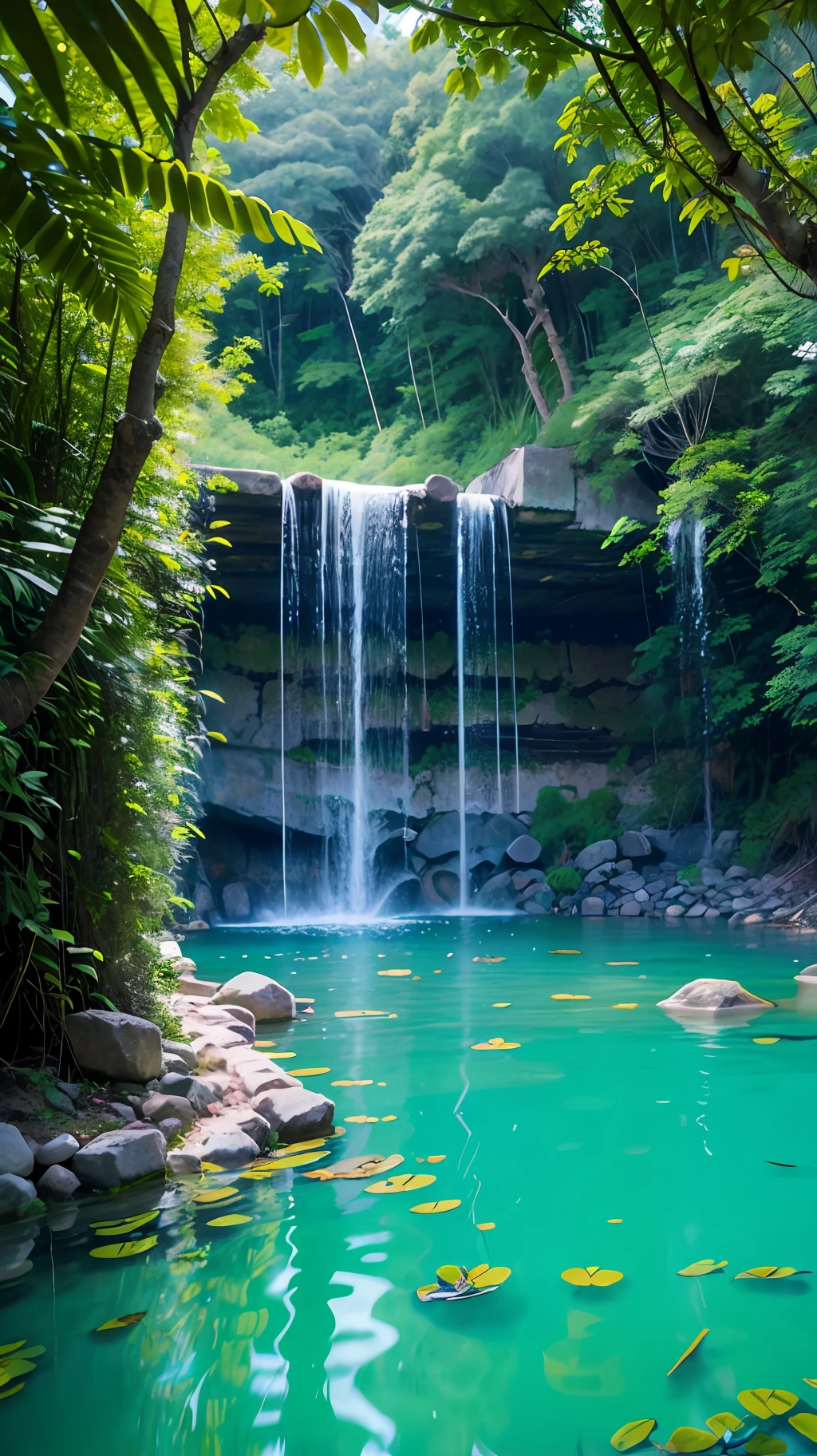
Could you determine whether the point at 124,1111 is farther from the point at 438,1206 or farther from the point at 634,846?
the point at 634,846

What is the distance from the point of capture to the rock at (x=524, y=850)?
1512 centimetres

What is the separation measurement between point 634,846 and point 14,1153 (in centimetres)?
1265

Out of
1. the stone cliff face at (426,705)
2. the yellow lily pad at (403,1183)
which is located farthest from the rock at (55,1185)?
the stone cliff face at (426,705)

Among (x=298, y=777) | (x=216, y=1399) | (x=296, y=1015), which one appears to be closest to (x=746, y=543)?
(x=298, y=777)

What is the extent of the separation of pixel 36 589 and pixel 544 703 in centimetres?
1416

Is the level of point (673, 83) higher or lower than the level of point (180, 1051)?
higher

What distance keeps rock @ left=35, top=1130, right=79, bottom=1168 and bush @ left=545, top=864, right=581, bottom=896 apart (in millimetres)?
11575

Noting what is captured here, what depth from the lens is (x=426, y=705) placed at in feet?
54.3

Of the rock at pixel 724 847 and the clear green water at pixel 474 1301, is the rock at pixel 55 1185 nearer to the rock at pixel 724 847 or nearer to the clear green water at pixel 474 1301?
the clear green water at pixel 474 1301

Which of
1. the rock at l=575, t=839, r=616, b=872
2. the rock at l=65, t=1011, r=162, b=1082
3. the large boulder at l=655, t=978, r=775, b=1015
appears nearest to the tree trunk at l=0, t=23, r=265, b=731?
the rock at l=65, t=1011, r=162, b=1082

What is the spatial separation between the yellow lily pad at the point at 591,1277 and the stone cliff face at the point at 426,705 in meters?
12.5

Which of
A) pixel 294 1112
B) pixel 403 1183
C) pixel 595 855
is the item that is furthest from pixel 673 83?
pixel 595 855

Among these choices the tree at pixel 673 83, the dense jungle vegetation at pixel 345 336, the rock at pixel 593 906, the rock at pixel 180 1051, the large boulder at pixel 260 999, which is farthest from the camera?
the rock at pixel 593 906

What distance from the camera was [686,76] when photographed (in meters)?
1.65
